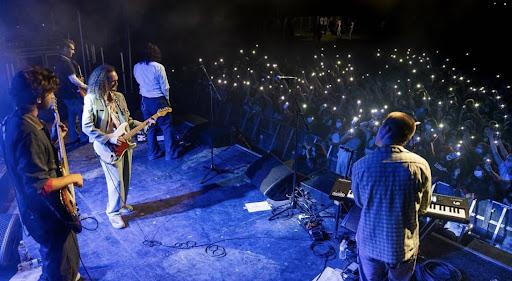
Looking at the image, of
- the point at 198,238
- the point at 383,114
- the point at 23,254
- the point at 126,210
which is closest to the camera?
the point at 23,254

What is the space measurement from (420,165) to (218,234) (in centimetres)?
278

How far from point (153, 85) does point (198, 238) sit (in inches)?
113

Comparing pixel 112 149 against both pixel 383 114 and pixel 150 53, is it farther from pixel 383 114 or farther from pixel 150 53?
pixel 383 114

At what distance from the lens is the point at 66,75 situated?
645 cm

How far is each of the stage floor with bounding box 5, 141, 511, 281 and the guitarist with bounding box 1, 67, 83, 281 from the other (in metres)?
1.11

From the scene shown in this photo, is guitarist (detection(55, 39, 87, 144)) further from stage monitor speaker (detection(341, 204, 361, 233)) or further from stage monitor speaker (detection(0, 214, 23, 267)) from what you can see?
stage monitor speaker (detection(341, 204, 361, 233))

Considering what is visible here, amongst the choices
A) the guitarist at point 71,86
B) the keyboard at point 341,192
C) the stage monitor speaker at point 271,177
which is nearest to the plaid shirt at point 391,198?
the keyboard at point 341,192

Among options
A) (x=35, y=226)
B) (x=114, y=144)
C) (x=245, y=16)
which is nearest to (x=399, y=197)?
(x=35, y=226)

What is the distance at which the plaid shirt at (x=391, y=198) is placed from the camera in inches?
95.5

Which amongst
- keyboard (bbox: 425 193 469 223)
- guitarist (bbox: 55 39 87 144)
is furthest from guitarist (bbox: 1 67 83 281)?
guitarist (bbox: 55 39 87 144)

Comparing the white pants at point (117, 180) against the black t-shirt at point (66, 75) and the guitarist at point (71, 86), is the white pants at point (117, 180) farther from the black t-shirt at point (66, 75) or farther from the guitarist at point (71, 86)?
the black t-shirt at point (66, 75)

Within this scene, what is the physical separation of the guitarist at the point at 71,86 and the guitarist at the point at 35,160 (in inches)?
161

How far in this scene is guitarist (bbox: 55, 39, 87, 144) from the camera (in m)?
6.40

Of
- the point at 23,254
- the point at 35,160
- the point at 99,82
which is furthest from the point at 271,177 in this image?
the point at 35,160
